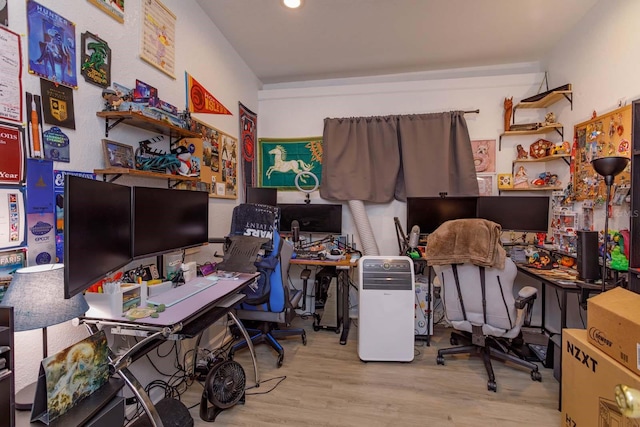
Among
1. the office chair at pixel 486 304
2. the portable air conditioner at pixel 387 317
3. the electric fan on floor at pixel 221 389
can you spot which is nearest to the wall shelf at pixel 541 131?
the office chair at pixel 486 304

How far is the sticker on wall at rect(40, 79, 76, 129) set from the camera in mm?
1275

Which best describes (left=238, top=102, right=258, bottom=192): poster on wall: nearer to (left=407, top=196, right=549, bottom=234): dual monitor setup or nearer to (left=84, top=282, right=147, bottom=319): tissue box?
(left=407, top=196, right=549, bottom=234): dual monitor setup

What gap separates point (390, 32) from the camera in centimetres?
260

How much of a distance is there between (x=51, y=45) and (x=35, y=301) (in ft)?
3.51

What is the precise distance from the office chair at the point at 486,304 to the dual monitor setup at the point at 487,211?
2.85 ft

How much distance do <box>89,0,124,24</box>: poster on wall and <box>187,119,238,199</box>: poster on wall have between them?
2.39 feet

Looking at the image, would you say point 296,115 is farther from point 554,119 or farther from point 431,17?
point 554,119

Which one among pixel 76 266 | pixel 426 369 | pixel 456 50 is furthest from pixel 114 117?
pixel 456 50

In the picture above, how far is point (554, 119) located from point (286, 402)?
336 centimetres

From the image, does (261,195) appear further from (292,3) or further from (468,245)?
(468,245)

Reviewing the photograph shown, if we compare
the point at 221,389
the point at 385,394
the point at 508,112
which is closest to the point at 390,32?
the point at 508,112

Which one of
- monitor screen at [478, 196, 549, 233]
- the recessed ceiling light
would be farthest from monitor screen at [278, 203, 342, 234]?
the recessed ceiling light

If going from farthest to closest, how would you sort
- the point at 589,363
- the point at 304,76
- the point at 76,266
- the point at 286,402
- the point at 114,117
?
1. the point at 304,76
2. the point at 286,402
3. the point at 114,117
4. the point at 589,363
5. the point at 76,266

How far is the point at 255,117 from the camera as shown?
11.5 feet
